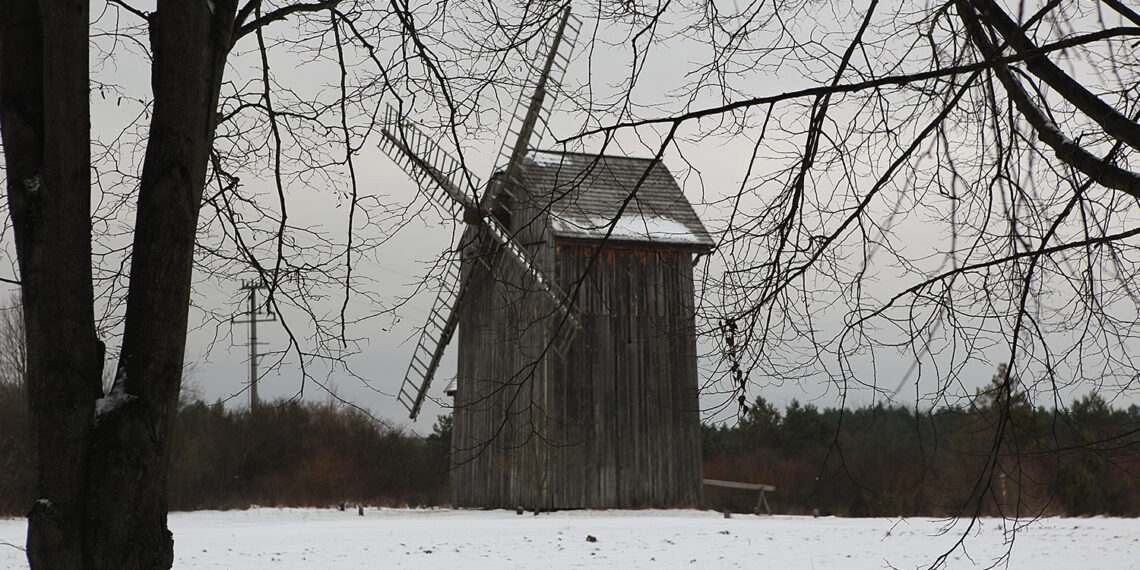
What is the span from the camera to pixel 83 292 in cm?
314

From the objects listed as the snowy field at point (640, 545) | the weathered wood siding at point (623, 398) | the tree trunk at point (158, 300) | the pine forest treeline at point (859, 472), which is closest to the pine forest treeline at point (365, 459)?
the pine forest treeline at point (859, 472)

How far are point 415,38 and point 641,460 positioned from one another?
40.4ft

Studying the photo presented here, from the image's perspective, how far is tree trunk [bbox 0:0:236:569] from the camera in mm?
3084

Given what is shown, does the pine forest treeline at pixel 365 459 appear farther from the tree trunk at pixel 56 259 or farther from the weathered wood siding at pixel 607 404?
the tree trunk at pixel 56 259

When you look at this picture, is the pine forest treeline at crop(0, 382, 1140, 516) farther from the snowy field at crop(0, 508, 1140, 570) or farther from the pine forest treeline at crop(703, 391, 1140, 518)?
the snowy field at crop(0, 508, 1140, 570)

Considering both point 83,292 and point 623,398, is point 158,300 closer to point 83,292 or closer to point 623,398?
point 83,292

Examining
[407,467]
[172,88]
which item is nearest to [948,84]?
[172,88]

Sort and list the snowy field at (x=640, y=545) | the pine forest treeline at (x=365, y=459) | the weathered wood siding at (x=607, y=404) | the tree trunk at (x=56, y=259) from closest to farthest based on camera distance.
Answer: the tree trunk at (x=56, y=259), the snowy field at (x=640, y=545), the weathered wood siding at (x=607, y=404), the pine forest treeline at (x=365, y=459)

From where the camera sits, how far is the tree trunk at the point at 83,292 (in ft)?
10.1

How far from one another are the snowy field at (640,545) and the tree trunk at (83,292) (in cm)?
545

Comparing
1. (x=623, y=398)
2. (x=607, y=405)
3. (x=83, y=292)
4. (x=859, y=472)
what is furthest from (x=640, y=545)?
(x=859, y=472)

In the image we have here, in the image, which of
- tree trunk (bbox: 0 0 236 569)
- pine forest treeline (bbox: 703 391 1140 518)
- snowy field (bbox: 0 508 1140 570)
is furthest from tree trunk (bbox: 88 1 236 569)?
pine forest treeline (bbox: 703 391 1140 518)

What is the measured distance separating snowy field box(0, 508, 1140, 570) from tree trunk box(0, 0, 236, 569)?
5452mm

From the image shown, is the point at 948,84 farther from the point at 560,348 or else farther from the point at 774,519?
the point at 560,348
